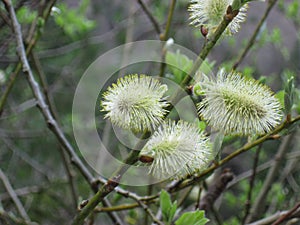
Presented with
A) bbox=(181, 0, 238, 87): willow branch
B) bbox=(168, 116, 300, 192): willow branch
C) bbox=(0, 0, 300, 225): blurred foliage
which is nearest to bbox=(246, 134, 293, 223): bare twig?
bbox=(0, 0, 300, 225): blurred foliage

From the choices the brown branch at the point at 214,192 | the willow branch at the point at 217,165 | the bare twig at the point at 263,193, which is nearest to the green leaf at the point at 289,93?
the willow branch at the point at 217,165

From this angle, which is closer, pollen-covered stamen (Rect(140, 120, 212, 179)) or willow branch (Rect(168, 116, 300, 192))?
pollen-covered stamen (Rect(140, 120, 212, 179))

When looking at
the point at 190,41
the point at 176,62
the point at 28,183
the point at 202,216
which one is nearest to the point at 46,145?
the point at 28,183

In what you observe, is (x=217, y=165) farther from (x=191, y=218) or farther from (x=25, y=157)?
(x=25, y=157)

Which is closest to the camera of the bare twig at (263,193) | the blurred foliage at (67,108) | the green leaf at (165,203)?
the green leaf at (165,203)

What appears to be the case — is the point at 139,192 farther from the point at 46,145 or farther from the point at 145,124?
the point at 145,124

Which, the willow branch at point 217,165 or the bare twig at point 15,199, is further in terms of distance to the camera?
the bare twig at point 15,199

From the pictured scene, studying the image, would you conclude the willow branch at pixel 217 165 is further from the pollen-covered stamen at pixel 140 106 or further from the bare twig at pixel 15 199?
the bare twig at pixel 15 199

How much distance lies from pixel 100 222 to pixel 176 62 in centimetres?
109

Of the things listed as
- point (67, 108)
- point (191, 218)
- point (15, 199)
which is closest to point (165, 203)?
point (191, 218)

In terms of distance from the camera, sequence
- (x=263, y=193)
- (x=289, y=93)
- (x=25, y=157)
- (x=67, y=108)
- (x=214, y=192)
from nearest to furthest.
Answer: (x=289, y=93) → (x=214, y=192) → (x=263, y=193) → (x=25, y=157) → (x=67, y=108)

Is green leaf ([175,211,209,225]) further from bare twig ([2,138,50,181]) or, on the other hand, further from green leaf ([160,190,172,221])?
bare twig ([2,138,50,181])

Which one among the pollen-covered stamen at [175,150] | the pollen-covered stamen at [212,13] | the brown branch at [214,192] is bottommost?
the brown branch at [214,192]

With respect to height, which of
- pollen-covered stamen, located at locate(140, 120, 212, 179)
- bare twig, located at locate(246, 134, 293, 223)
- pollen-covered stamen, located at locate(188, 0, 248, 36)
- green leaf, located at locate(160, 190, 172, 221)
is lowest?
bare twig, located at locate(246, 134, 293, 223)
